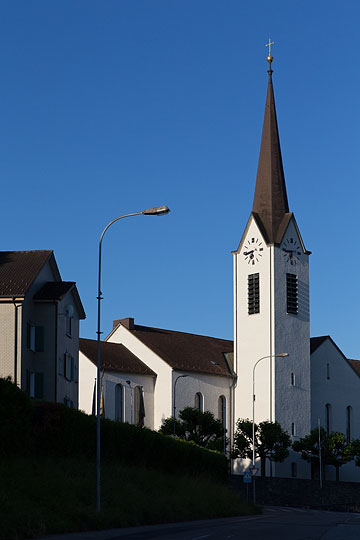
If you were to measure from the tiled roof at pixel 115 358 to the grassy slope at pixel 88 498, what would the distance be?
38.8 m

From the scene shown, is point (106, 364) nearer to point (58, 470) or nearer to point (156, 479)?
point (156, 479)

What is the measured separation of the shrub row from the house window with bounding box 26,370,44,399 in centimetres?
825

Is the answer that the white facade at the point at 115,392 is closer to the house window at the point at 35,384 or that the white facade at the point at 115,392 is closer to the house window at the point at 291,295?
the house window at the point at 291,295

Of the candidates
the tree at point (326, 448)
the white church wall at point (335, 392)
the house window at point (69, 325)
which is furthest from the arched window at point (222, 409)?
the house window at point (69, 325)

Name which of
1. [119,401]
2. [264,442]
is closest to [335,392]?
[264,442]

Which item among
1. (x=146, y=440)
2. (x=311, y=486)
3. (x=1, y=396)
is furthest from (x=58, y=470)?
(x=311, y=486)

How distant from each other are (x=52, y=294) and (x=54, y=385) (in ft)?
16.6

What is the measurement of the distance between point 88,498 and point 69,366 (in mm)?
23065

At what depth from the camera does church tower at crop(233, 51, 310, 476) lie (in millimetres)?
86812

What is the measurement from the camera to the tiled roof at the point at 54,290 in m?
52.3

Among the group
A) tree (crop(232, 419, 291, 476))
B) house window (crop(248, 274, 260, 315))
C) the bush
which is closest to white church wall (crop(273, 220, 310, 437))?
house window (crop(248, 274, 260, 315))

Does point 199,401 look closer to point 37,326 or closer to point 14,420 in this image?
point 37,326

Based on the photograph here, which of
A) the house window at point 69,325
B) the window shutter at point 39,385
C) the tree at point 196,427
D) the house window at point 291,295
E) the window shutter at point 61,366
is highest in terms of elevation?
the house window at point 291,295

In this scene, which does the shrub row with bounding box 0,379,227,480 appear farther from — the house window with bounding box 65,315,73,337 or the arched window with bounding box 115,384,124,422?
the arched window with bounding box 115,384,124,422
